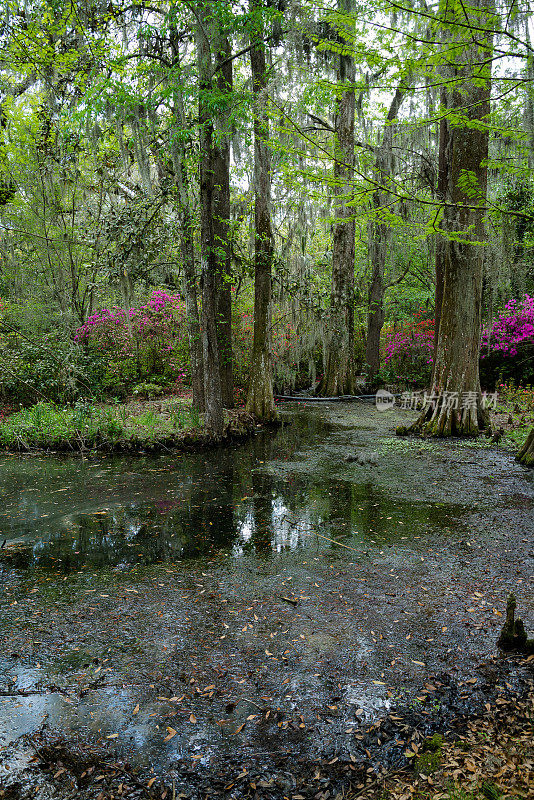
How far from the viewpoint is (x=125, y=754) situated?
216 centimetres

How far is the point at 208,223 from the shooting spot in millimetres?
8203

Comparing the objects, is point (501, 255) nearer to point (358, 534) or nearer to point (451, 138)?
point (451, 138)

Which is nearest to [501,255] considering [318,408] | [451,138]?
[451,138]

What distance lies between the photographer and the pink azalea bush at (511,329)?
11797mm

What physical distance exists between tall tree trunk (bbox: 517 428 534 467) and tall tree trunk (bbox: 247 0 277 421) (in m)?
5.16

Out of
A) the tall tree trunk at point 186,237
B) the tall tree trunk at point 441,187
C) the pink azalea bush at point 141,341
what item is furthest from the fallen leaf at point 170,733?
the pink azalea bush at point 141,341

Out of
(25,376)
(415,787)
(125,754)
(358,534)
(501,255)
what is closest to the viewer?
(415,787)

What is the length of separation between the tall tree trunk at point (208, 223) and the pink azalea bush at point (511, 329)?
7.51m

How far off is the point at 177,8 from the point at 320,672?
8904mm

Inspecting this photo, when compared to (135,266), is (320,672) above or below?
below

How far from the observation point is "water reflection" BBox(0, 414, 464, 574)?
15.4 feet

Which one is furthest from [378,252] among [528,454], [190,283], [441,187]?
[528,454]

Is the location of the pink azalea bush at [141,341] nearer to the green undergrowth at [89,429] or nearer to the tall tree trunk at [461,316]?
the green undergrowth at [89,429]

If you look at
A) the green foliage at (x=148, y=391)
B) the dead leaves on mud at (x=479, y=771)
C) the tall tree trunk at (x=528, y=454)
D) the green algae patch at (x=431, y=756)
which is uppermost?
the green foliage at (x=148, y=391)
